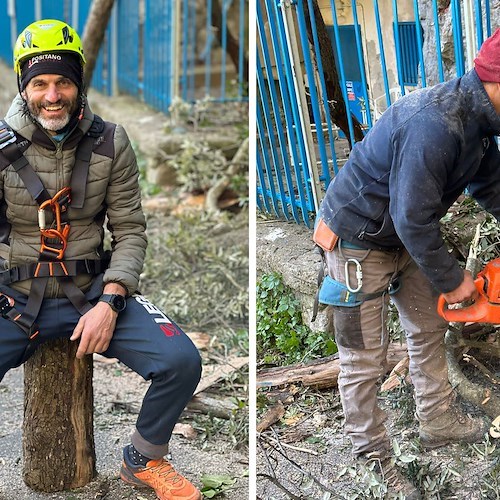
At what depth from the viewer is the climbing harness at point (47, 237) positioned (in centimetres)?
310

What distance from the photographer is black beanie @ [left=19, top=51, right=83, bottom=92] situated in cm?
311

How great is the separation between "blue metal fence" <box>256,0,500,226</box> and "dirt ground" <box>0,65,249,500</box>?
1114 mm

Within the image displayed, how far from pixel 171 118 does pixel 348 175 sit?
5635 millimetres

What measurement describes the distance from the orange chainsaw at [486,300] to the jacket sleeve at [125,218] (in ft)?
3.71

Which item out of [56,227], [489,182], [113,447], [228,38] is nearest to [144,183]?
[228,38]

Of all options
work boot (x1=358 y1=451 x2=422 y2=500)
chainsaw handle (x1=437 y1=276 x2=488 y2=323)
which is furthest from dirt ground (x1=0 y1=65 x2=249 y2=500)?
chainsaw handle (x1=437 y1=276 x2=488 y2=323)

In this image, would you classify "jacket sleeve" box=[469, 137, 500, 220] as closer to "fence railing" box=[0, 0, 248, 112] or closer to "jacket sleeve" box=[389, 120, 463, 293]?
"jacket sleeve" box=[389, 120, 463, 293]

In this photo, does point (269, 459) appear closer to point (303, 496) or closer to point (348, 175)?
point (303, 496)

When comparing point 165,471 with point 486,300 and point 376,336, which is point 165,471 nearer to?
point 376,336

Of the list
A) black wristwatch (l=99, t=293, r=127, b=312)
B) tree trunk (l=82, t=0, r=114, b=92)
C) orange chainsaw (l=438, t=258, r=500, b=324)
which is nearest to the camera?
orange chainsaw (l=438, t=258, r=500, b=324)

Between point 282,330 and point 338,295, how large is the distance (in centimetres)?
46

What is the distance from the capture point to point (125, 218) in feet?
10.9

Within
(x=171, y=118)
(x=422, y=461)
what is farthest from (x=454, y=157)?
(x=171, y=118)

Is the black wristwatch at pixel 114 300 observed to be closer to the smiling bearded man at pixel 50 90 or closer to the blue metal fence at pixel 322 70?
the smiling bearded man at pixel 50 90
